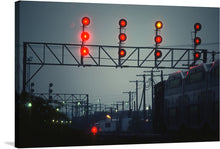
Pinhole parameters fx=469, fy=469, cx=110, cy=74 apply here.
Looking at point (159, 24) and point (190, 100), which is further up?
point (159, 24)

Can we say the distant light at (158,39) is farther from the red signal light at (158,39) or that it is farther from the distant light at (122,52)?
the distant light at (122,52)

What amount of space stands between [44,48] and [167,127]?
1141 centimetres

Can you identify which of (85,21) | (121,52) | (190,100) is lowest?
(190,100)

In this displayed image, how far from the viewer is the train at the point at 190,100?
23734 mm

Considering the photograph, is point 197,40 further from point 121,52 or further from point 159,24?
point 121,52

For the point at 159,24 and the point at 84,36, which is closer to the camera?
the point at 84,36

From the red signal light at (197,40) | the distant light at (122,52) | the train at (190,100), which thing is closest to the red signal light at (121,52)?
the distant light at (122,52)

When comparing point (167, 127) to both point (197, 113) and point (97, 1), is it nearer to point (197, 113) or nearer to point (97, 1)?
point (197, 113)

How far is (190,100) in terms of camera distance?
87.8ft

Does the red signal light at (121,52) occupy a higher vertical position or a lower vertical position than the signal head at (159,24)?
lower

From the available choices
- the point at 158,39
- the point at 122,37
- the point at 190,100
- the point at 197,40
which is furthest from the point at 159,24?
the point at 190,100

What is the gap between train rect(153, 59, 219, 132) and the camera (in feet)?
77.9

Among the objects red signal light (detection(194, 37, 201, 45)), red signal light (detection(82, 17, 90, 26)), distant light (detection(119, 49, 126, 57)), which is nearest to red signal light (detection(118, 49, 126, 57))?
distant light (detection(119, 49, 126, 57))

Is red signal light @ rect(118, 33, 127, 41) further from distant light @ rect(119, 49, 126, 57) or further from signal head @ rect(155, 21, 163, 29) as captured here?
signal head @ rect(155, 21, 163, 29)
